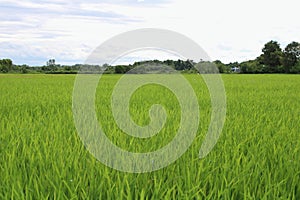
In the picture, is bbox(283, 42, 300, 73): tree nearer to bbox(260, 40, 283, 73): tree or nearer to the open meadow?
bbox(260, 40, 283, 73): tree

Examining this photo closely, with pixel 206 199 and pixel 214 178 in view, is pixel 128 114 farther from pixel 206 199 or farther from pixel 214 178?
pixel 206 199

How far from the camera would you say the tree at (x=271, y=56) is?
35.7 m

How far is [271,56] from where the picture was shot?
36.7 meters

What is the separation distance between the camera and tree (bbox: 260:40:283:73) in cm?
3566

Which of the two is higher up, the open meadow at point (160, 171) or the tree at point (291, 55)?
the tree at point (291, 55)

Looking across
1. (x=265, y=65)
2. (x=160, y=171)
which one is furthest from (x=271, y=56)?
(x=160, y=171)

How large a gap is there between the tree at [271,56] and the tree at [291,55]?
0.56 meters

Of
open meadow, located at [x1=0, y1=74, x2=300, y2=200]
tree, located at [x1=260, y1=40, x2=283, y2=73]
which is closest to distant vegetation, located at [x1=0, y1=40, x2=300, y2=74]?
tree, located at [x1=260, y1=40, x2=283, y2=73]

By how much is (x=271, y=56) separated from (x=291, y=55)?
5.85 feet

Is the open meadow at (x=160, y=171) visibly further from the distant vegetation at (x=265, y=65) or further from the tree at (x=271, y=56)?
the tree at (x=271, y=56)

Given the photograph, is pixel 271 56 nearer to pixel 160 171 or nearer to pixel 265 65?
pixel 265 65

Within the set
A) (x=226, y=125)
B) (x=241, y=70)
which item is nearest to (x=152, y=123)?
(x=226, y=125)

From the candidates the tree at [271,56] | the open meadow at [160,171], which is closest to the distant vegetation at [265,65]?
the tree at [271,56]

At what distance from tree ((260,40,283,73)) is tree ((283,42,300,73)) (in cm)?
56
